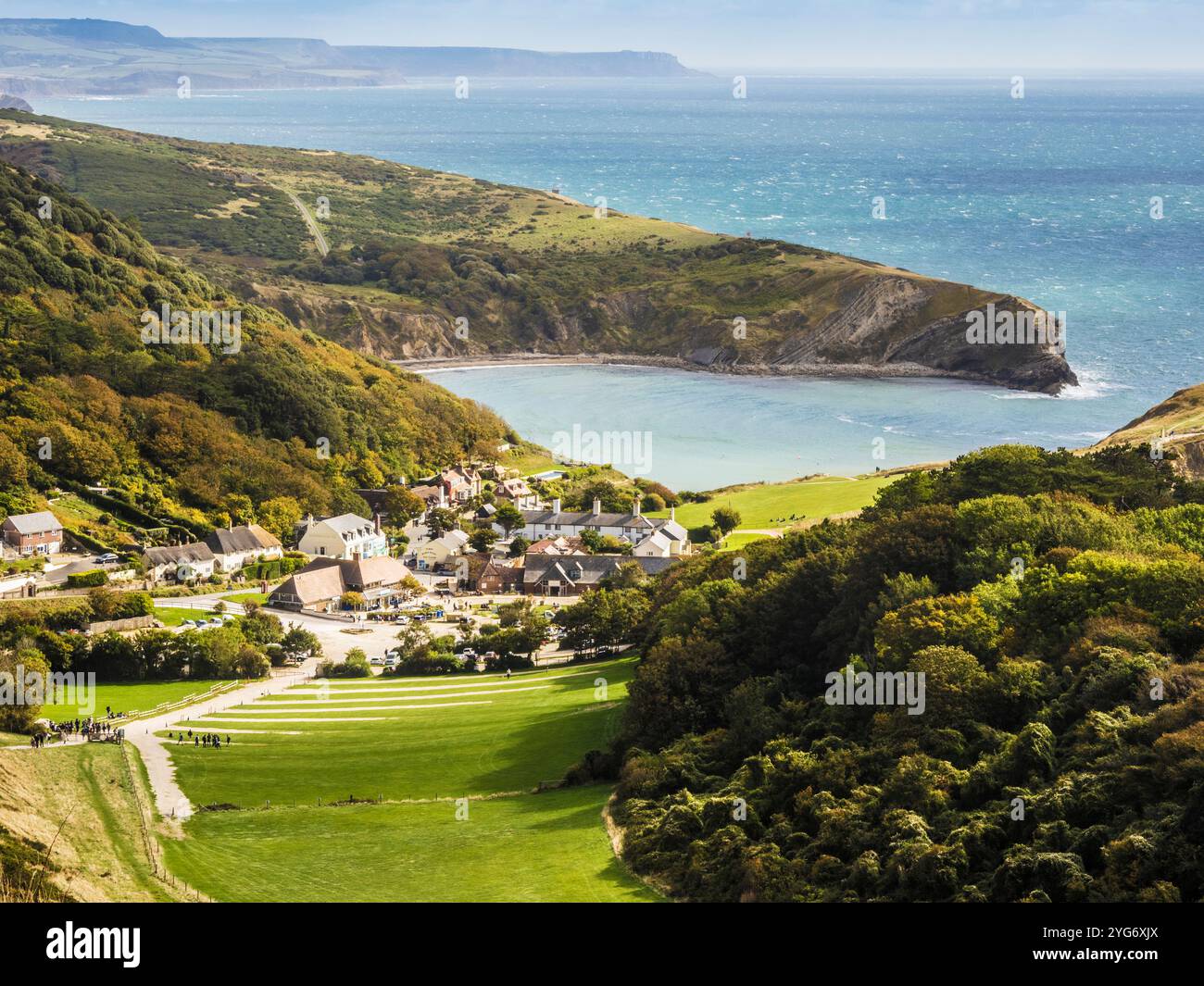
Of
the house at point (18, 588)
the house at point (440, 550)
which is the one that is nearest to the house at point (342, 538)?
the house at point (440, 550)

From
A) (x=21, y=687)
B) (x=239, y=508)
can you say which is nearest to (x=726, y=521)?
(x=239, y=508)

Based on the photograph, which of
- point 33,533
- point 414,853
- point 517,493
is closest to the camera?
point 414,853

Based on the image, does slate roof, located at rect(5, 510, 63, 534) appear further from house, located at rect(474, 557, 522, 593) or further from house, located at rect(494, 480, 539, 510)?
house, located at rect(494, 480, 539, 510)

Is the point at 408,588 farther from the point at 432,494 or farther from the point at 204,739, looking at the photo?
A: the point at 204,739

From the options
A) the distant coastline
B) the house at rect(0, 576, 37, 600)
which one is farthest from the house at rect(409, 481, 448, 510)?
the distant coastline
